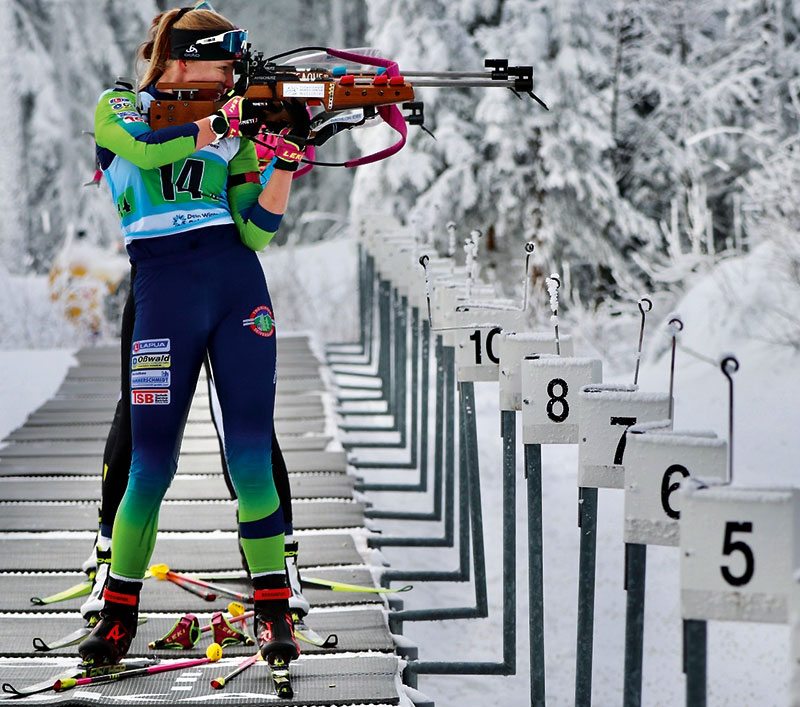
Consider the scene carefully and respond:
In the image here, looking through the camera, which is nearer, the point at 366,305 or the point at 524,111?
the point at 366,305

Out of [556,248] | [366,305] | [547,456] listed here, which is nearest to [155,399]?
[547,456]

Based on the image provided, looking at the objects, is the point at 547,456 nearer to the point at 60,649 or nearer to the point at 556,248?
the point at 60,649

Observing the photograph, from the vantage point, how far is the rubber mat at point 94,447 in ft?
16.3

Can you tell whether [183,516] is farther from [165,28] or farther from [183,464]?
[165,28]

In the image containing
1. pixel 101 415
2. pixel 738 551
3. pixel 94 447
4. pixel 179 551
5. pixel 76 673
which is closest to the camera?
pixel 738 551

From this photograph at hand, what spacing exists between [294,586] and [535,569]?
1.98 ft

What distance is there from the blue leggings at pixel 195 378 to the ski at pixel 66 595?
27.1 inches

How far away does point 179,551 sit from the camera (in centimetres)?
382

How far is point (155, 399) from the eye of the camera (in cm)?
268

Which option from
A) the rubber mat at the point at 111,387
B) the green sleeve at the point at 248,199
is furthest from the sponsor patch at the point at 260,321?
the rubber mat at the point at 111,387

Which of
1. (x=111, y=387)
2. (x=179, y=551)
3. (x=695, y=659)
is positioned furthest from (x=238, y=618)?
(x=111, y=387)

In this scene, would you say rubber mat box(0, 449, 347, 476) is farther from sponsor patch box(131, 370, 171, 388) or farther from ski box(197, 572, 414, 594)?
sponsor patch box(131, 370, 171, 388)

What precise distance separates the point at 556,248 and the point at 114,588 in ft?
27.0

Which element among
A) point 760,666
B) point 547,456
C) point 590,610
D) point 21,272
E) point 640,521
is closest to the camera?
point 640,521
